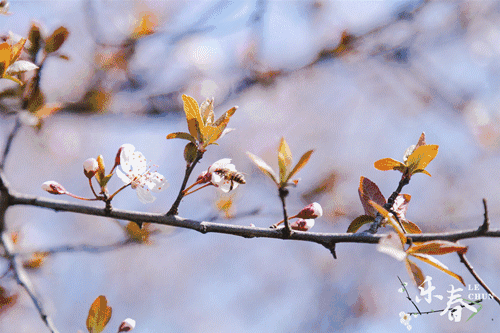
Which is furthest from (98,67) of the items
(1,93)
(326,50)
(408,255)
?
(408,255)

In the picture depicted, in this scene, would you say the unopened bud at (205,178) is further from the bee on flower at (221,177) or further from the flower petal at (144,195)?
the flower petal at (144,195)

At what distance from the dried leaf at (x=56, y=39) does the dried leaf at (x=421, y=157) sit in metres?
1.12

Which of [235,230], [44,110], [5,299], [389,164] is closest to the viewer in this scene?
[235,230]

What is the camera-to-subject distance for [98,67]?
2.62m

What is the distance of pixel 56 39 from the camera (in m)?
1.11

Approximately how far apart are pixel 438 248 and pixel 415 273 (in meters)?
0.07

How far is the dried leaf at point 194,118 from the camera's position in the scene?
0.79 metres

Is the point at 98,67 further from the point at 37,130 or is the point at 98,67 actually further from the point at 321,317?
the point at 321,317

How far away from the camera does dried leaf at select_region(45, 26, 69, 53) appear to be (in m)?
1.10

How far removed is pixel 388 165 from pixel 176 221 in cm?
56

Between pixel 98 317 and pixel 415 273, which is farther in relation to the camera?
pixel 98 317

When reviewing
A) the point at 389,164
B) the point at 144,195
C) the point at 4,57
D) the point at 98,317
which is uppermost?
the point at 4,57

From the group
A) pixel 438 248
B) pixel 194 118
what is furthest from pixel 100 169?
pixel 438 248

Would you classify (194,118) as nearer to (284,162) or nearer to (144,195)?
(284,162)
